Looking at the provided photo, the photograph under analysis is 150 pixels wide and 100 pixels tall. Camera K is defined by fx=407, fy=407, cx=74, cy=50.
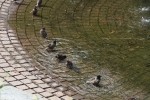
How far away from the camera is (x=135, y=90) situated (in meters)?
10.1

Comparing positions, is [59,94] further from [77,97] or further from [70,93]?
[77,97]

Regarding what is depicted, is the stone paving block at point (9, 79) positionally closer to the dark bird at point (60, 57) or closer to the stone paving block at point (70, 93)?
the stone paving block at point (70, 93)

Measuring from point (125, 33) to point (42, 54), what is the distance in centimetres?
304

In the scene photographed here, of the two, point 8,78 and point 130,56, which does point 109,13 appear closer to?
point 130,56

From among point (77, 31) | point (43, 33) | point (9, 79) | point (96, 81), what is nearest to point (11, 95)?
point (9, 79)

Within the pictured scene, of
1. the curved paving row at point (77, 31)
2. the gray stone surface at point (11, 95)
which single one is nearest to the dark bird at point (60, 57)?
the curved paving row at point (77, 31)

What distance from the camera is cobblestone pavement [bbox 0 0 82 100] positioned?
947 cm

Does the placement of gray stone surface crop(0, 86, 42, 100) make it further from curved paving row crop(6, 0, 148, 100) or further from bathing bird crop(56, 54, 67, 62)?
bathing bird crop(56, 54, 67, 62)

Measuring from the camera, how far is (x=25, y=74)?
10.0 meters

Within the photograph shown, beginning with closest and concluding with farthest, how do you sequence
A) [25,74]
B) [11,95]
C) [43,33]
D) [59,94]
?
[11,95], [59,94], [25,74], [43,33]

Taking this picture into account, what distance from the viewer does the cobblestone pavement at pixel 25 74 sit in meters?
9.47

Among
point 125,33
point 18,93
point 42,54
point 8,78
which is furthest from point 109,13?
point 18,93

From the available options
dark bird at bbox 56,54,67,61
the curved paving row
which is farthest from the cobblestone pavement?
dark bird at bbox 56,54,67,61

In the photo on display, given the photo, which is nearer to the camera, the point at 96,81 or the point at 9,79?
the point at 9,79
